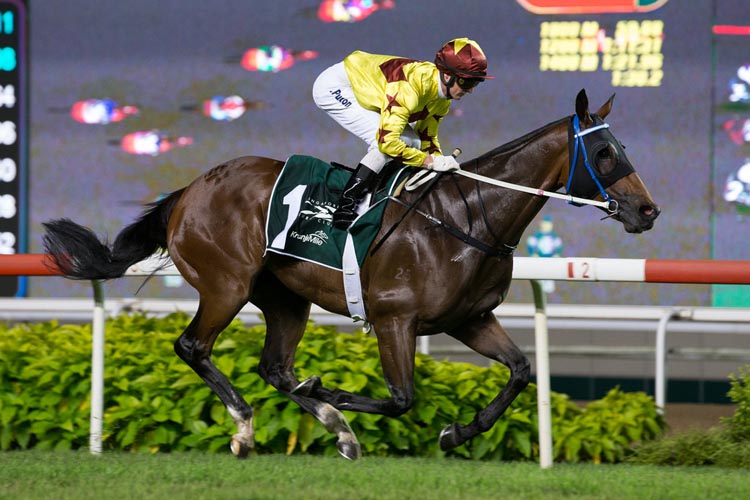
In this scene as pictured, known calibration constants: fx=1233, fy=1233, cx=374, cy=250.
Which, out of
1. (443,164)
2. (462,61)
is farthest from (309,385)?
(462,61)

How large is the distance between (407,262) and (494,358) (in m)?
0.46

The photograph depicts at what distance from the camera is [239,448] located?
4.28 metres

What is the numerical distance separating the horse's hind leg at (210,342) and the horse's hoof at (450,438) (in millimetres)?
688

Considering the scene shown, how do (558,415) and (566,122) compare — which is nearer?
(566,122)

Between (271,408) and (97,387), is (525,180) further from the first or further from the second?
(97,387)

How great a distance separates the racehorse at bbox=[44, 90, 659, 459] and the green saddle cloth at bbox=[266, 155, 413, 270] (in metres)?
0.05

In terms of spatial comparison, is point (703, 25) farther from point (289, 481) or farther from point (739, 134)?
point (289, 481)

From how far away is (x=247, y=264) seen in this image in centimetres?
445

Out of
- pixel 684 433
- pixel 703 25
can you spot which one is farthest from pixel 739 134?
pixel 684 433

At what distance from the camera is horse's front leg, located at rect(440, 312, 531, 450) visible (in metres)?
4.12

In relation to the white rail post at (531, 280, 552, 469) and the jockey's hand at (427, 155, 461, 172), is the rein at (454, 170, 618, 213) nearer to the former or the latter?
the jockey's hand at (427, 155, 461, 172)

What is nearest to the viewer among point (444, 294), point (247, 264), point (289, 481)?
point (289, 481)

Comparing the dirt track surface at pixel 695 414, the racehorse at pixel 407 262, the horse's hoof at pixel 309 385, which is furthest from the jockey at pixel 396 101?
the dirt track surface at pixel 695 414

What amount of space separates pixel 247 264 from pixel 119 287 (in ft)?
9.10
